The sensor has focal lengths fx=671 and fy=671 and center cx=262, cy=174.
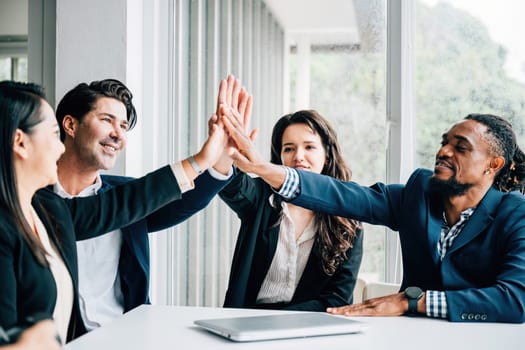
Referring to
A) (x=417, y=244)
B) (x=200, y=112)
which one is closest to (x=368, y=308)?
(x=417, y=244)

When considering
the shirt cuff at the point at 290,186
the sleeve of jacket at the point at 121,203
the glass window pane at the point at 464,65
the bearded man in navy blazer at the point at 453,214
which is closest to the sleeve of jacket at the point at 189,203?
the bearded man in navy blazer at the point at 453,214

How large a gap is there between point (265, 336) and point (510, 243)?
33.8 inches

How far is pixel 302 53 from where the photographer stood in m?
3.29

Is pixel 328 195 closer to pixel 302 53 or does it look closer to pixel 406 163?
pixel 406 163

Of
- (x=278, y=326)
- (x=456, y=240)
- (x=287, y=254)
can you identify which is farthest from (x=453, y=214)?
(x=278, y=326)

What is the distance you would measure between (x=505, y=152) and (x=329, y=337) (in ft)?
3.48

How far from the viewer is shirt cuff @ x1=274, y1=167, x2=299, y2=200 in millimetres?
2332

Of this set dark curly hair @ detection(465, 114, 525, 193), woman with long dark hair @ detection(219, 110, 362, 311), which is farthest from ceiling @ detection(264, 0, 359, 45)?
dark curly hair @ detection(465, 114, 525, 193)

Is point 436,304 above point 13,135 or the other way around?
the other way around

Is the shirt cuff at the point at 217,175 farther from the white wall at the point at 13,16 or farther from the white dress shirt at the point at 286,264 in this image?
the white wall at the point at 13,16

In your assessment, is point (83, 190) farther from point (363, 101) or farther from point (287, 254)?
point (363, 101)

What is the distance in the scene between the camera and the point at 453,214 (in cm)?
223

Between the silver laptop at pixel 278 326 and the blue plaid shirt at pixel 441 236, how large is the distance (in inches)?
11.2

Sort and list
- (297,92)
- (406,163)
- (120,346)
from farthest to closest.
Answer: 1. (297,92)
2. (406,163)
3. (120,346)
